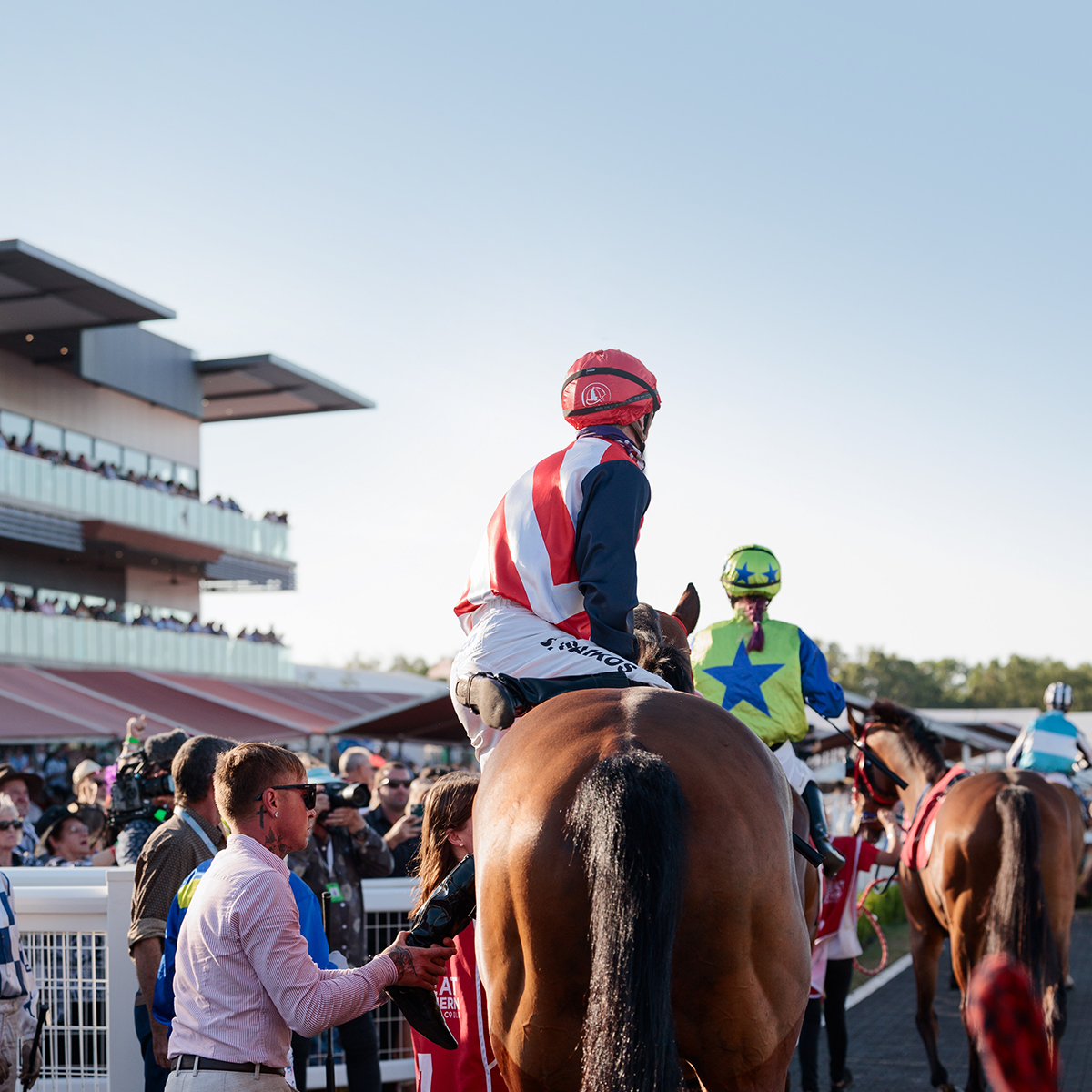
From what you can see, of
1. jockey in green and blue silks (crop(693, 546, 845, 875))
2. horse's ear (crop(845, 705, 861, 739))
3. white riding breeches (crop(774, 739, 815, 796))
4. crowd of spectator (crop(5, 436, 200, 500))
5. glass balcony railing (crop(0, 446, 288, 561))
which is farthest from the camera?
crowd of spectator (crop(5, 436, 200, 500))

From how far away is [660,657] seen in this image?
120 inches

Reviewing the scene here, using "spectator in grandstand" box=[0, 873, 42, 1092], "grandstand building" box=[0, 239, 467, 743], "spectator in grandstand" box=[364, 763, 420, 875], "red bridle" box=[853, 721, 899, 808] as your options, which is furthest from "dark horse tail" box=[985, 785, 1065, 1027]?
"grandstand building" box=[0, 239, 467, 743]

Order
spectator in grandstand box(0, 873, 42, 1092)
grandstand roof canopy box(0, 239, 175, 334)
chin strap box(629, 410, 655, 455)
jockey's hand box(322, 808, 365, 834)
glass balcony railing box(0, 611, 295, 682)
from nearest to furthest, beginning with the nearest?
chin strap box(629, 410, 655, 455)
spectator in grandstand box(0, 873, 42, 1092)
jockey's hand box(322, 808, 365, 834)
glass balcony railing box(0, 611, 295, 682)
grandstand roof canopy box(0, 239, 175, 334)

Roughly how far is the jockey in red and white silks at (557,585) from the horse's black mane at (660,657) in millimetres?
102

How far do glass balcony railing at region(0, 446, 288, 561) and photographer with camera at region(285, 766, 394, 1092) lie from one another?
17173 millimetres

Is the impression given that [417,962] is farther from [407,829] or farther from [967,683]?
[967,683]

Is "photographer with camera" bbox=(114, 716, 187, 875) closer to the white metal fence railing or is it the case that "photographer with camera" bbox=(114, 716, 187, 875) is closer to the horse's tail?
the white metal fence railing

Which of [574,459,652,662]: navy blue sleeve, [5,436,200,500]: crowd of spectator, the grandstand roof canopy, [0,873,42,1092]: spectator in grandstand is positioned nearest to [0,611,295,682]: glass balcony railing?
[5,436,200,500]: crowd of spectator

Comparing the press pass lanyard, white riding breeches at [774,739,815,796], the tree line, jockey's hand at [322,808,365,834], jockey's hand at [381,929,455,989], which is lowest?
the tree line

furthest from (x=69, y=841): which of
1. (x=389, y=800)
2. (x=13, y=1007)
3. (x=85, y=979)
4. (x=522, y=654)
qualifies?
(x=522, y=654)

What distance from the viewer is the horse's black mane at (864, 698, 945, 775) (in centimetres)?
644

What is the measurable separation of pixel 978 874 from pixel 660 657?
332 cm

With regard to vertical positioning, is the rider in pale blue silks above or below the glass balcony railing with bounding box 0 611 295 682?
below

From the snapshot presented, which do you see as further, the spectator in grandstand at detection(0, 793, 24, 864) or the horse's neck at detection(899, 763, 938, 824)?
the horse's neck at detection(899, 763, 938, 824)
